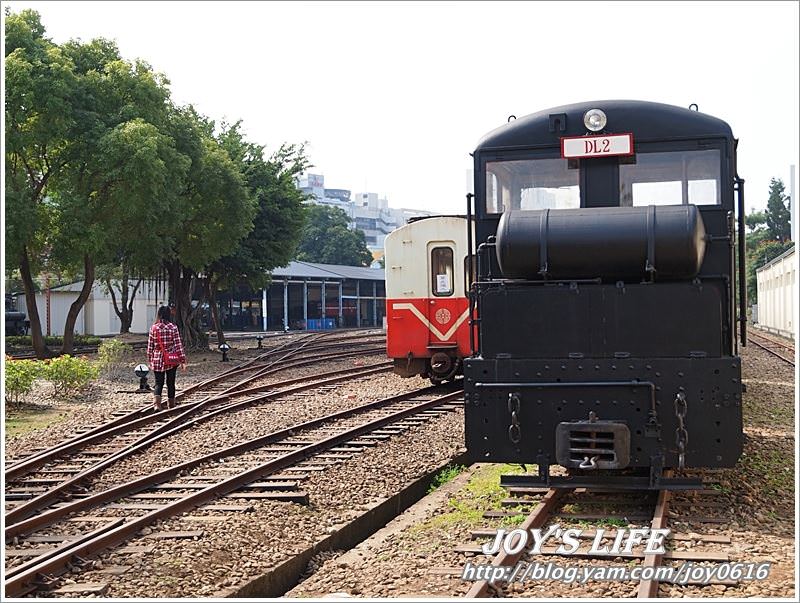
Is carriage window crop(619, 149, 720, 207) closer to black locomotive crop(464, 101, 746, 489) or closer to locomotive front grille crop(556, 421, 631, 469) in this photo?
black locomotive crop(464, 101, 746, 489)

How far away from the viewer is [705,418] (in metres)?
6.94

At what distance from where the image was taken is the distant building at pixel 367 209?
14781 cm

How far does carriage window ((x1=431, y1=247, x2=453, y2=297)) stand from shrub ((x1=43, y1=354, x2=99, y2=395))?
687 centimetres

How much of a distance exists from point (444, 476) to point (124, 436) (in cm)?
455

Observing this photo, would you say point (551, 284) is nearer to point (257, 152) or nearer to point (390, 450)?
point (390, 450)

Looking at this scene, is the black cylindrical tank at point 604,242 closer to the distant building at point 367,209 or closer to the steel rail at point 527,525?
the steel rail at point 527,525

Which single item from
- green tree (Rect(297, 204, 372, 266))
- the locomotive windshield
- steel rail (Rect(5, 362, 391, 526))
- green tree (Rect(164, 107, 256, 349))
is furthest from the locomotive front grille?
green tree (Rect(297, 204, 372, 266))

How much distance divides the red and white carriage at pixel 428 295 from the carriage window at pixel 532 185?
7.18 m

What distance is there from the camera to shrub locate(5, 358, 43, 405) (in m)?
15.3

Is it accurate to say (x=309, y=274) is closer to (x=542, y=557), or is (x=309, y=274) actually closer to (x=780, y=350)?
Answer: (x=780, y=350)

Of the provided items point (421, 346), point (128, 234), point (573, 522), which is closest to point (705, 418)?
point (573, 522)

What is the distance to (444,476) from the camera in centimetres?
982

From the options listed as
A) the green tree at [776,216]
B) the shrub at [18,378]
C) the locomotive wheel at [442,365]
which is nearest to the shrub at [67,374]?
the shrub at [18,378]

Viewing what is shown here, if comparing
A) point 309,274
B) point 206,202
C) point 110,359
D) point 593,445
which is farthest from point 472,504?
point 309,274
